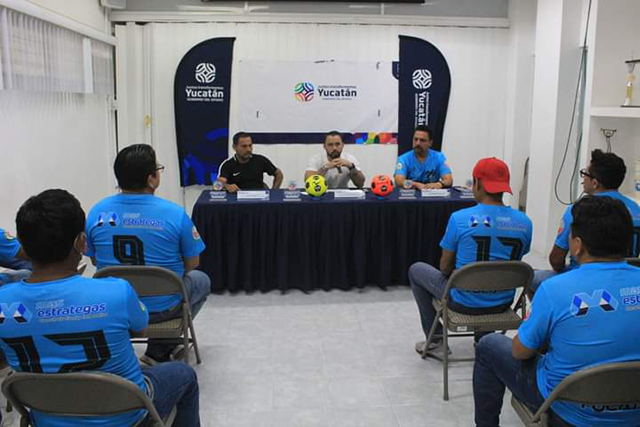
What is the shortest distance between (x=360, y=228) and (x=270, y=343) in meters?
1.19

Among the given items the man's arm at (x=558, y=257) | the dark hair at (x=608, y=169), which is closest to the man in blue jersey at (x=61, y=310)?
the man's arm at (x=558, y=257)

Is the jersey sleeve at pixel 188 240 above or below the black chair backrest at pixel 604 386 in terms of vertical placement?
above

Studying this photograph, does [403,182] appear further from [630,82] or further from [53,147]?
[53,147]

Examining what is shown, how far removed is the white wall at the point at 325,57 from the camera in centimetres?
636

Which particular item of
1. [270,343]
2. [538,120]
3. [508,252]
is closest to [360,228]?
[270,343]

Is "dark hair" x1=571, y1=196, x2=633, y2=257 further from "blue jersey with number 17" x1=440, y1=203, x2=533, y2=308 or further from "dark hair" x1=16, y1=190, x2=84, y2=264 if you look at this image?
"dark hair" x1=16, y1=190, x2=84, y2=264

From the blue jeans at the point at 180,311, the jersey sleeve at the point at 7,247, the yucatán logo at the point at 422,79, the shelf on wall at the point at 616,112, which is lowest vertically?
the blue jeans at the point at 180,311

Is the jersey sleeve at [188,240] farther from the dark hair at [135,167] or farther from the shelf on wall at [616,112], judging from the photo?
the shelf on wall at [616,112]

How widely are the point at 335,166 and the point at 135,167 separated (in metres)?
2.41

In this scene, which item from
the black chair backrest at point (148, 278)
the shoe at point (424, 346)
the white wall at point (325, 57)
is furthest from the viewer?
the white wall at point (325, 57)

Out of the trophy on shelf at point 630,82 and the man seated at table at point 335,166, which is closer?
the trophy on shelf at point 630,82

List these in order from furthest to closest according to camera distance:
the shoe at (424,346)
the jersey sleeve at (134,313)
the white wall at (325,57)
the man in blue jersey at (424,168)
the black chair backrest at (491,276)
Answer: the white wall at (325,57) → the man in blue jersey at (424,168) → the shoe at (424,346) → the black chair backrest at (491,276) → the jersey sleeve at (134,313)

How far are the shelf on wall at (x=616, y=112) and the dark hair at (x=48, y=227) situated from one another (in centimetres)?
403

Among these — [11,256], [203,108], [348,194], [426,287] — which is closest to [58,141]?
[203,108]
